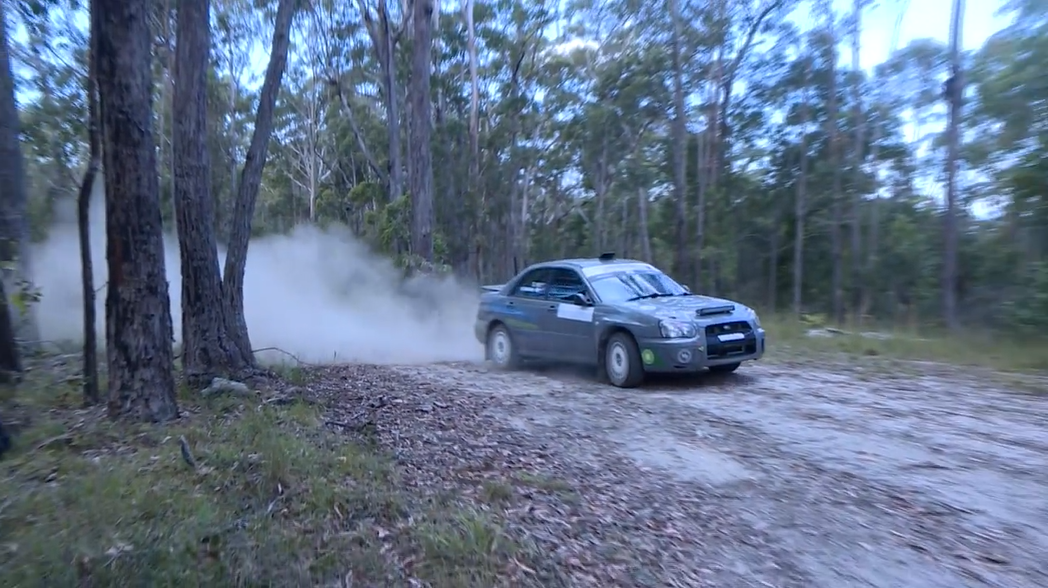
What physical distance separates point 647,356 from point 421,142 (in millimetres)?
13500

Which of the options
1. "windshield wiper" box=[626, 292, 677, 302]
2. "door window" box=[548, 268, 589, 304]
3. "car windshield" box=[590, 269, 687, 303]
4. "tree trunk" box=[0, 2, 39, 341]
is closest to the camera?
"tree trunk" box=[0, 2, 39, 341]

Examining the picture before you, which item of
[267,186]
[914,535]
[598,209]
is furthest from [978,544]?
[267,186]

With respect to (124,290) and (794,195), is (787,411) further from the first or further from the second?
(794,195)

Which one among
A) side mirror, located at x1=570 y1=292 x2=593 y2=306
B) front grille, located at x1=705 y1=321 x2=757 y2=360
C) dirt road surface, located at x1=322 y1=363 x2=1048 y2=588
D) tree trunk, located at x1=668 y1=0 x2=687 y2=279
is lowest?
dirt road surface, located at x1=322 y1=363 x2=1048 y2=588

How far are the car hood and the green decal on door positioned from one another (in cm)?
44

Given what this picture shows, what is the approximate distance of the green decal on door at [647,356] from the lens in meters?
10.6

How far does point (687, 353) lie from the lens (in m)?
10.4

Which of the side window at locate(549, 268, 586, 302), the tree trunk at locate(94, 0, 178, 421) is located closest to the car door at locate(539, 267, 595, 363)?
the side window at locate(549, 268, 586, 302)

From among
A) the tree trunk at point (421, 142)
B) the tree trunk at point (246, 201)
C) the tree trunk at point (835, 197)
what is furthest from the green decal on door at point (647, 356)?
the tree trunk at point (835, 197)

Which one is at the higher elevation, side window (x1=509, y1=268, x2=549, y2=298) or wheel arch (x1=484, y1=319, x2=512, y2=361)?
side window (x1=509, y1=268, x2=549, y2=298)

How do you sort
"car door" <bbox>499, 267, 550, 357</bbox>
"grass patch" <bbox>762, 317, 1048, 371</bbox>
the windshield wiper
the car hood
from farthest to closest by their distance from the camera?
"grass patch" <bbox>762, 317, 1048, 371</bbox> < "car door" <bbox>499, 267, 550, 357</bbox> < the windshield wiper < the car hood

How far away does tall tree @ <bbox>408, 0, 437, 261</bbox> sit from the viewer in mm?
22297

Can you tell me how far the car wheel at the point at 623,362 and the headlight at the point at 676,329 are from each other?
475 millimetres

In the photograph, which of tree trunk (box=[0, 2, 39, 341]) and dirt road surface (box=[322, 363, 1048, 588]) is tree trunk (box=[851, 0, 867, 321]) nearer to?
dirt road surface (box=[322, 363, 1048, 588])
